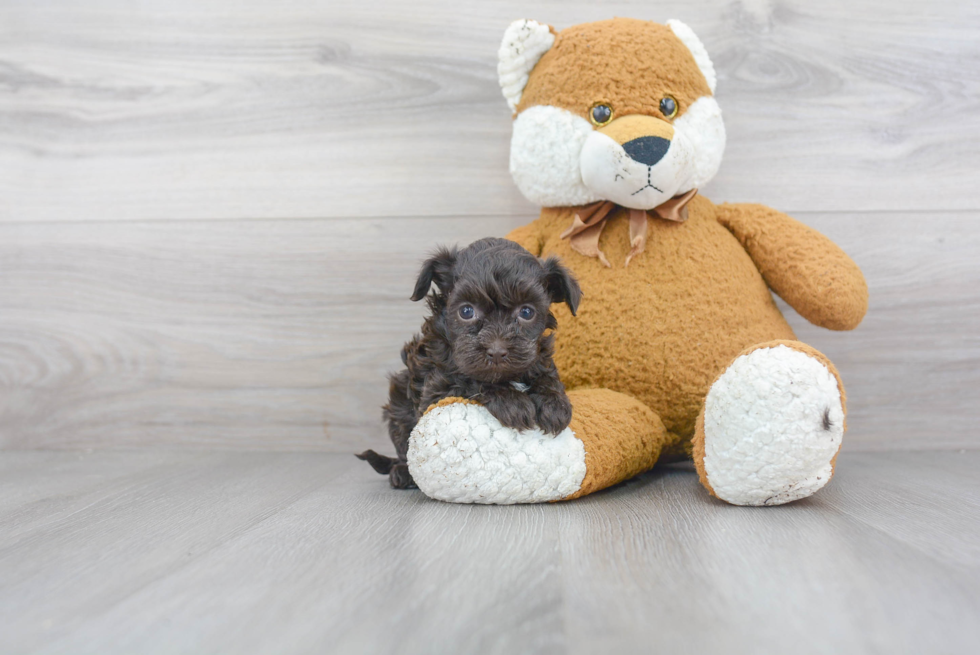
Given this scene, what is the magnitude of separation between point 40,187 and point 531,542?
1467 millimetres

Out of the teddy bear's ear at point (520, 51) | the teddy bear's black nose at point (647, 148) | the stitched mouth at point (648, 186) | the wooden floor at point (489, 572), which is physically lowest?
the wooden floor at point (489, 572)

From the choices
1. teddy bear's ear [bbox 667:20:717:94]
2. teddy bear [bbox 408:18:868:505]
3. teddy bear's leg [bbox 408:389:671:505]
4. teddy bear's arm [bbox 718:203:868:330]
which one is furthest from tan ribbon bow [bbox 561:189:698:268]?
teddy bear's leg [bbox 408:389:671:505]

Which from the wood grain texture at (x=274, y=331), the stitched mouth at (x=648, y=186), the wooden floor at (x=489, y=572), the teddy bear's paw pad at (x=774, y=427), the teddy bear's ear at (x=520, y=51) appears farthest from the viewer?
the wood grain texture at (x=274, y=331)

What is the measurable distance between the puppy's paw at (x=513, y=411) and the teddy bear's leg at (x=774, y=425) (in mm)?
261

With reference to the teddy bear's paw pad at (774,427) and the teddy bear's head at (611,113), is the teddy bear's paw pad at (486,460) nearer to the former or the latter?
the teddy bear's paw pad at (774,427)

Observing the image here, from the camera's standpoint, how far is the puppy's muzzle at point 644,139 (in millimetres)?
1100

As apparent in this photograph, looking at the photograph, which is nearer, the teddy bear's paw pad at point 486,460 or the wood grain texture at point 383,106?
the teddy bear's paw pad at point 486,460

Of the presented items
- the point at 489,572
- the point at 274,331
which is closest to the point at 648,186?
the point at 489,572

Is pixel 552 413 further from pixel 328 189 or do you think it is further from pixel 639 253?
pixel 328 189

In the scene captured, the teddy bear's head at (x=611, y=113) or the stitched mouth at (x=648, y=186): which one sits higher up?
the teddy bear's head at (x=611, y=113)

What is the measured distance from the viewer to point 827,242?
124 cm

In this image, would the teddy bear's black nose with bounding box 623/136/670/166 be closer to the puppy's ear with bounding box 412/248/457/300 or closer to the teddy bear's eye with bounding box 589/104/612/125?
the teddy bear's eye with bounding box 589/104/612/125

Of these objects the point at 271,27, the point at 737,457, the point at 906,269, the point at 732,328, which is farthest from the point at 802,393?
the point at 271,27

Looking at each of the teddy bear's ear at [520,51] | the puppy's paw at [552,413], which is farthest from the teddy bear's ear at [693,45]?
the puppy's paw at [552,413]
